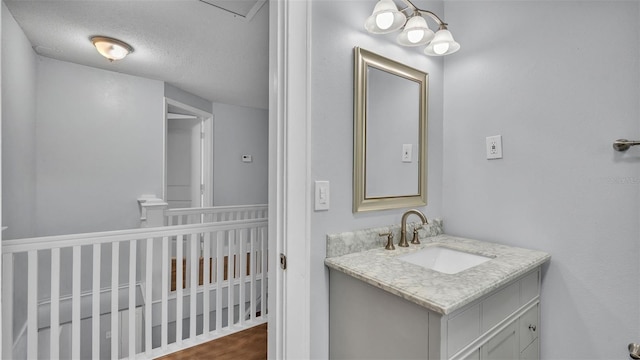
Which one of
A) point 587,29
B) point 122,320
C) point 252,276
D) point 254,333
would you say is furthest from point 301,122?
point 122,320

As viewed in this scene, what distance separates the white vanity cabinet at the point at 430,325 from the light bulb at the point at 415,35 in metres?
1.05

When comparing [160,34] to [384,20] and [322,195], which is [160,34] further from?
[322,195]

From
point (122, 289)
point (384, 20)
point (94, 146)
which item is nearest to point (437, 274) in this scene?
point (384, 20)

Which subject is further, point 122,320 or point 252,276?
point 122,320

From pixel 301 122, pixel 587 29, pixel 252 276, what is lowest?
pixel 252 276

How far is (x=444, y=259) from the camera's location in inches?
53.1

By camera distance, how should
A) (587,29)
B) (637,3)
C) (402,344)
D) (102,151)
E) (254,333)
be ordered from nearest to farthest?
(402,344) → (637,3) → (587,29) → (254,333) → (102,151)

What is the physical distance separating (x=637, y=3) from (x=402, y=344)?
1.46 meters

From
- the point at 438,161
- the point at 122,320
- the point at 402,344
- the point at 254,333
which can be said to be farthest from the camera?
the point at 122,320

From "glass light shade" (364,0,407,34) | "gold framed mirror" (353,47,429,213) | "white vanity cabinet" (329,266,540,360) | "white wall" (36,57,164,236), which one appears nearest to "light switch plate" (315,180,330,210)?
"gold framed mirror" (353,47,429,213)

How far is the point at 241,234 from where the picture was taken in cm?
215

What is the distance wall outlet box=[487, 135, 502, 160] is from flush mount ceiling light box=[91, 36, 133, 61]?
9.14 feet

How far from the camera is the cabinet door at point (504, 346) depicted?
0.93 metres

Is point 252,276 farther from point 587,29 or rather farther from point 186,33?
point 587,29
